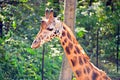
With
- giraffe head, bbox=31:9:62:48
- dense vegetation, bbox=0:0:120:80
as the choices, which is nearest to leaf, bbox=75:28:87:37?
dense vegetation, bbox=0:0:120:80

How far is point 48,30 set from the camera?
5227 millimetres

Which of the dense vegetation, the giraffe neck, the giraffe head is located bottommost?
the dense vegetation

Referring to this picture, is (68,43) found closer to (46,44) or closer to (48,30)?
(48,30)

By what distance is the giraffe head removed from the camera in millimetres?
5172

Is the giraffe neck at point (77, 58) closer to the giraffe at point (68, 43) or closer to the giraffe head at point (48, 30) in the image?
the giraffe at point (68, 43)

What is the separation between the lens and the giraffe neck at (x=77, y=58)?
5410mm

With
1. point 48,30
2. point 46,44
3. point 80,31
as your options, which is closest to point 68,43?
point 48,30

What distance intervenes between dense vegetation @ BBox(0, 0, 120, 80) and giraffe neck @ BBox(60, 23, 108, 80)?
306cm

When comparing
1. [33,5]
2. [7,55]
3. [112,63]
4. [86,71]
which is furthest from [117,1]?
[86,71]

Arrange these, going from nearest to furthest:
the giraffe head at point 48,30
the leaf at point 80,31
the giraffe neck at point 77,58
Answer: the giraffe head at point 48,30 < the giraffe neck at point 77,58 < the leaf at point 80,31

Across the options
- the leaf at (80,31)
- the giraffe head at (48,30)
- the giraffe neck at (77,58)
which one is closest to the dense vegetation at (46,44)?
the leaf at (80,31)

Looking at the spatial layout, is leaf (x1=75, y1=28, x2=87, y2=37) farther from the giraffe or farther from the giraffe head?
the giraffe head

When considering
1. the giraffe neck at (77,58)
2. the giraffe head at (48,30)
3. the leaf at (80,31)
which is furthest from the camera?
the leaf at (80,31)

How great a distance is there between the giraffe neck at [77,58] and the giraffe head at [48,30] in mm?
141
